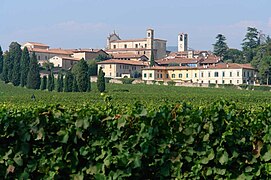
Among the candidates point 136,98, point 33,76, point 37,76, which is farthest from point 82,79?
point 136,98

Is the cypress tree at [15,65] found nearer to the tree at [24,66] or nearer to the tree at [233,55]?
the tree at [24,66]

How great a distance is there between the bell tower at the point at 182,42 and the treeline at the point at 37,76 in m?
89.7

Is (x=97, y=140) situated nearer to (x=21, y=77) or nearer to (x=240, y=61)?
(x=21, y=77)

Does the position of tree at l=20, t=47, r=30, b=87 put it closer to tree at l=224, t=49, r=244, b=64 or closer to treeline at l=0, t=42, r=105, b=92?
treeline at l=0, t=42, r=105, b=92

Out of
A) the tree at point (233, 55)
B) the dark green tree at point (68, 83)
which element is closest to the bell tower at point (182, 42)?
the tree at point (233, 55)

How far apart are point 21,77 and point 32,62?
651 cm

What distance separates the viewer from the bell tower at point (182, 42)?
189 meters

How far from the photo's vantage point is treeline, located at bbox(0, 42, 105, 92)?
268 ft

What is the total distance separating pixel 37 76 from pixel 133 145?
85.0m

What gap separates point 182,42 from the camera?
621 ft

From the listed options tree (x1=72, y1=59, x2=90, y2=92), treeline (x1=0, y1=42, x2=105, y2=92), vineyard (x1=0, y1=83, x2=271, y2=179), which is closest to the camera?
vineyard (x1=0, y1=83, x2=271, y2=179)

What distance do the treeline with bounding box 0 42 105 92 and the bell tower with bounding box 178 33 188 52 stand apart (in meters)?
89.7

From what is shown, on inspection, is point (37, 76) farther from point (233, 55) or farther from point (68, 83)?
point (233, 55)

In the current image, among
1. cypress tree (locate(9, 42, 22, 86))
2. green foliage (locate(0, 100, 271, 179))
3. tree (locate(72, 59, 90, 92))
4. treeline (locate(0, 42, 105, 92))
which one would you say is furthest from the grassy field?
cypress tree (locate(9, 42, 22, 86))
